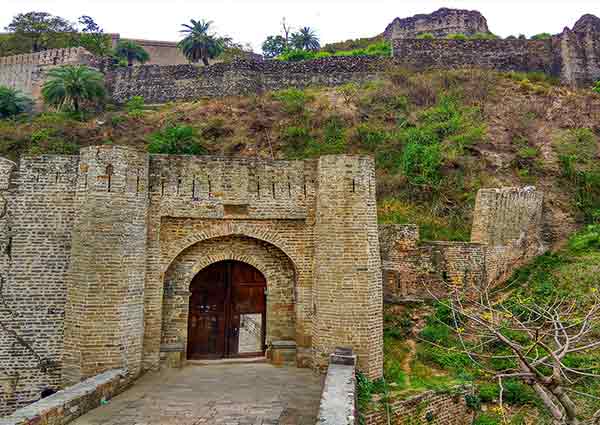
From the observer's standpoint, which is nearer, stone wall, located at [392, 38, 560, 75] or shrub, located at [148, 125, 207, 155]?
shrub, located at [148, 125, 207, 155]

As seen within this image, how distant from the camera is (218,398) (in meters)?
7.61

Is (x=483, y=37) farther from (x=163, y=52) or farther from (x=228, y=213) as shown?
(x=163, y=52)

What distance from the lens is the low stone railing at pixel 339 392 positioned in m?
5.97

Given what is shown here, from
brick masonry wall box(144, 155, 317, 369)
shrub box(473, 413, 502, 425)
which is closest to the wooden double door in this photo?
brick masonry wall box(144, 155, 317, 369)

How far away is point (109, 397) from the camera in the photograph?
25.5 ft

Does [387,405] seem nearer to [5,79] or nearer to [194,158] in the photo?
[194,158]

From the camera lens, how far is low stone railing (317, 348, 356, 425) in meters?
5.97

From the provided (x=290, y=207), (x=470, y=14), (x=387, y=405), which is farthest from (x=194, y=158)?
(x=470, y=14)

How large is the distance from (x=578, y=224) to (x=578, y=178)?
1999mm

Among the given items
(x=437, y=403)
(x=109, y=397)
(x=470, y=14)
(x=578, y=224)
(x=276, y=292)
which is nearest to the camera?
(x=109, y=397)

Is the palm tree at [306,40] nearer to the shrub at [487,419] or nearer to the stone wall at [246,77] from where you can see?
the stone wall at [246,77]

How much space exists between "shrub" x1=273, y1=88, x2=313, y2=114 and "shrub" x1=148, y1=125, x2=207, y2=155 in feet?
17.6

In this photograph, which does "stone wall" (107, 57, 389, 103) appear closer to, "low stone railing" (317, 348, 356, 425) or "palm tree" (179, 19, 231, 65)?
"palm tree" (179, 19, 231, 65)

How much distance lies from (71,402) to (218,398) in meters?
2.21
